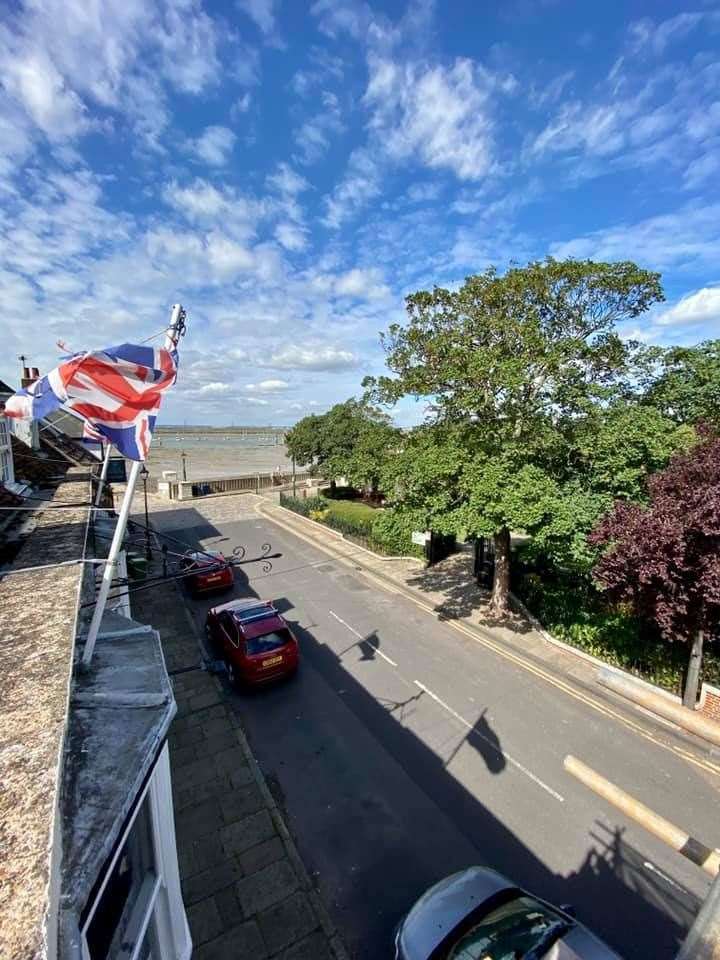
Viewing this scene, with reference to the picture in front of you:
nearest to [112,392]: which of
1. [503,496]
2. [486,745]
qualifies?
[503,496]

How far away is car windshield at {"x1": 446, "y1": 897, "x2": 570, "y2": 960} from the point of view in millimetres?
5043

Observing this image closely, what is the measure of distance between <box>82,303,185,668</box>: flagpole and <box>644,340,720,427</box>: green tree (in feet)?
58.0

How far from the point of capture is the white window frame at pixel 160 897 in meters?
3.91

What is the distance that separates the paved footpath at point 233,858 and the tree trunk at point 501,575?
30.8ft

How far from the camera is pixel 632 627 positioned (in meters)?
13.0

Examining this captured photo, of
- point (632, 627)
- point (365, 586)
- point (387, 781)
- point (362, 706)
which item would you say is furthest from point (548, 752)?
point (365, 586)

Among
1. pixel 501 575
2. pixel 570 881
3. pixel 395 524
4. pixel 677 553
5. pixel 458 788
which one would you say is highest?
pixel 677 553

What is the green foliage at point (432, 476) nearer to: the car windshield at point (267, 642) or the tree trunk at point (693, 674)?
the car windshield at point (267, 642)

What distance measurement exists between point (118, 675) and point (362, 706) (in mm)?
8233

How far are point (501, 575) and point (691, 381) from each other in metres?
12.3

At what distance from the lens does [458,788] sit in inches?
336

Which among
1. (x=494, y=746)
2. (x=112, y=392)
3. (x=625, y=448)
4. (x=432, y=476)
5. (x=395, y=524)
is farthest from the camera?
(x=395, y=524)

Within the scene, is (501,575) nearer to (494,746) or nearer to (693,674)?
(693,674)

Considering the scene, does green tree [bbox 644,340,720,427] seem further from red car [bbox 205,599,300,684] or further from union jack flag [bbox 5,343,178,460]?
union jack flag [bbox 5,343,178,460]
